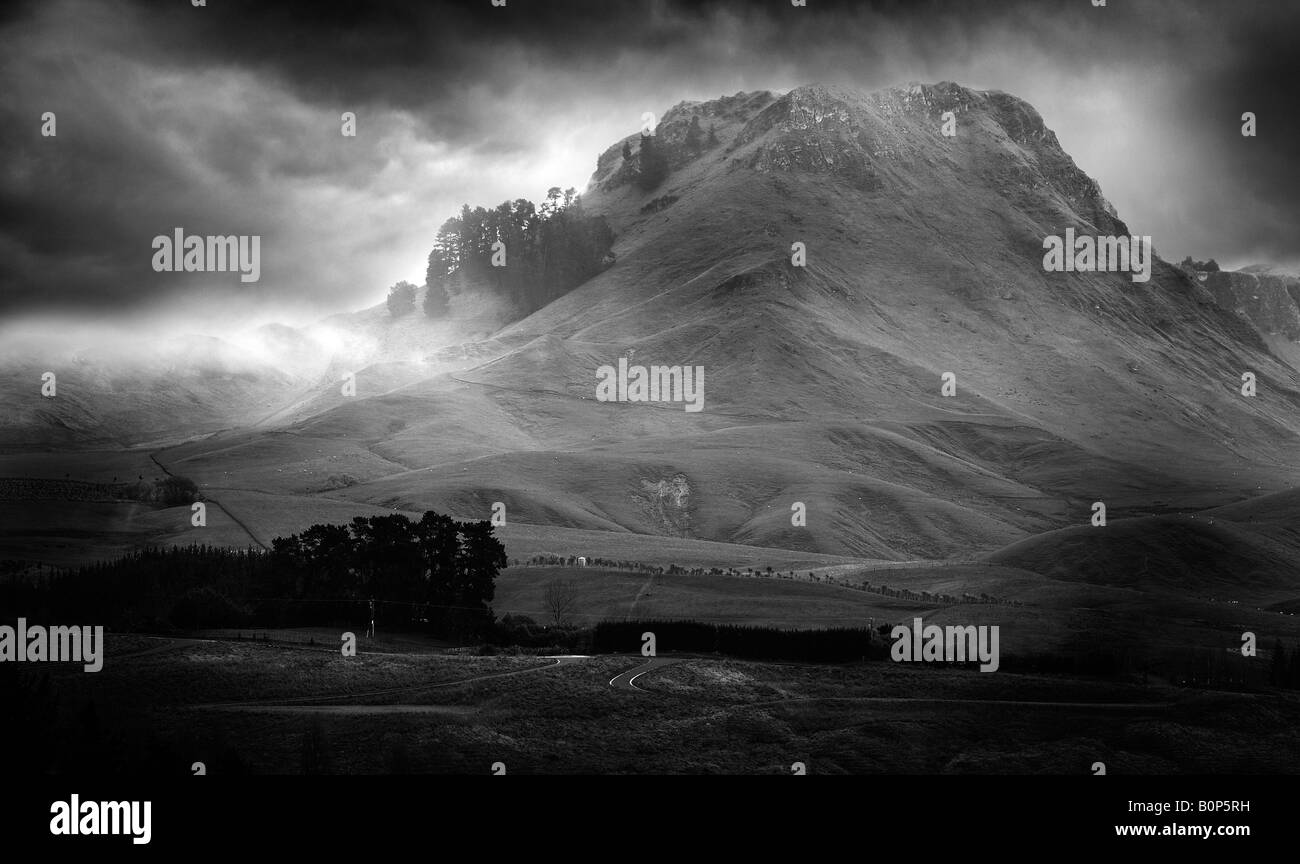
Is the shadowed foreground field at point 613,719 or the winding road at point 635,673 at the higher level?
the winding road at point 635,673

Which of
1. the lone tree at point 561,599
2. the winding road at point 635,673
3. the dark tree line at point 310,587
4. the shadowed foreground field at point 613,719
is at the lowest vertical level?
the shadowed foreground field at point 613,719

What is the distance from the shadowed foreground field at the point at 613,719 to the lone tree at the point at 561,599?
45.3 meters

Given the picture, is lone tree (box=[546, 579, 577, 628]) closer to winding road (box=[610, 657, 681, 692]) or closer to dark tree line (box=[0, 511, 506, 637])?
dark tree line (box=[0, 511, 506, 637])

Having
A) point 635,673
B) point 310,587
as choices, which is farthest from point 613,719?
point 310,587

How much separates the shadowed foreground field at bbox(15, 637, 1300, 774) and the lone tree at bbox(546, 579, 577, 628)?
149 feet

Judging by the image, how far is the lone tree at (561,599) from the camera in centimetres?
14600

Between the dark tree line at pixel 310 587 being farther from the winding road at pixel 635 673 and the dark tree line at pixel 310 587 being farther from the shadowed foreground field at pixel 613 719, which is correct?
the winding road at pixel 635 673

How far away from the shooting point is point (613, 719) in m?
79.5

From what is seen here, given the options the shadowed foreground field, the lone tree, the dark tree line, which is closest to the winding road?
the shadowed foreground field

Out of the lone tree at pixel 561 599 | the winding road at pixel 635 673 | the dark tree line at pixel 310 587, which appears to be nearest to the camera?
the winding road at pixel 635 673

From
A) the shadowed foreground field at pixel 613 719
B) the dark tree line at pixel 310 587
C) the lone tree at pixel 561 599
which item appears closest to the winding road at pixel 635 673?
the shadowed foreground field at pixel 613 719

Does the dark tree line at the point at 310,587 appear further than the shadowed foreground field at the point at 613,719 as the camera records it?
Yes
